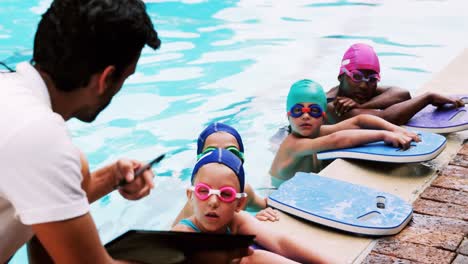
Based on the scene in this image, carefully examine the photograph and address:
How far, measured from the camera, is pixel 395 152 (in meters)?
4.52

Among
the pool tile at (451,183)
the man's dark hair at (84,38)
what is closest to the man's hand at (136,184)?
the man's dark hair at (84,38)

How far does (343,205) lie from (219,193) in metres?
1.01

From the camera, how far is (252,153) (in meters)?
6.53

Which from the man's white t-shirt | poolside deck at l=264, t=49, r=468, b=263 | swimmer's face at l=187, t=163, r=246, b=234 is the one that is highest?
the man's white t-shirt

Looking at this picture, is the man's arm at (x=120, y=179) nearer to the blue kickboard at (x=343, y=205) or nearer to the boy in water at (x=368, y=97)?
the blue kickboard at (x=343, y=205)

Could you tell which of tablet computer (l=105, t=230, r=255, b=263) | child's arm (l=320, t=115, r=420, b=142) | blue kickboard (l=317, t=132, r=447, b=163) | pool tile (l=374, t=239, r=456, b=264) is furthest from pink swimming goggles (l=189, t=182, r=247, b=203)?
child's arm (l=320, t=115, r=420, b=142)

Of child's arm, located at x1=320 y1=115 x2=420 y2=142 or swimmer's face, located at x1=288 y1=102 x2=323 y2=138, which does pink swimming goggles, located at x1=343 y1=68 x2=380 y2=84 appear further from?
swimmer's face, located at x1=288 y1=102 x2=323 y2=138

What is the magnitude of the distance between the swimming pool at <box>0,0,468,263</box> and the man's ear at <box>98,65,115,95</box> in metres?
2.63

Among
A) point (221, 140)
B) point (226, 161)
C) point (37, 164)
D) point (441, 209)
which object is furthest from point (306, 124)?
point (37, 164)

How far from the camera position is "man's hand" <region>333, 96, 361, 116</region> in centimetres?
553

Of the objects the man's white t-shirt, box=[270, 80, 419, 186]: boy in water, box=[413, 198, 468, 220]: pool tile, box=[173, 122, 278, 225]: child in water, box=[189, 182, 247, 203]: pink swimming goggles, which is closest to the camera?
the man's white t-shirt

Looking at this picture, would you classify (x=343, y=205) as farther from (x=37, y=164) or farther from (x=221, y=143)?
(x=37, y=164)

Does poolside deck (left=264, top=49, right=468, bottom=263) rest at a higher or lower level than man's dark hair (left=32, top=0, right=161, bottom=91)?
lower

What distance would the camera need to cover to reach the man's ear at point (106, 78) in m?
2.25
